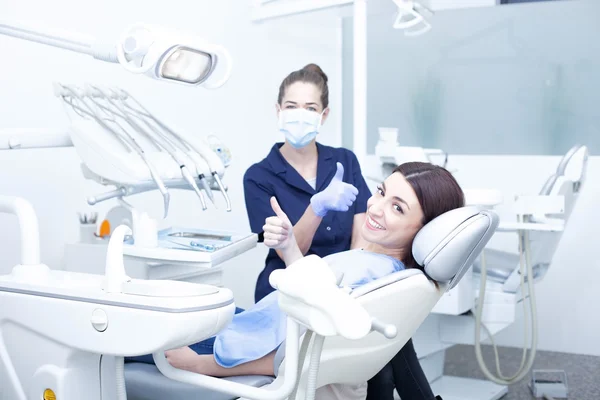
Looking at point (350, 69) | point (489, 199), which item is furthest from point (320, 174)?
point (350, 69)

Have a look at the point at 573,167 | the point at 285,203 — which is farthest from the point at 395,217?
the point at 573,167

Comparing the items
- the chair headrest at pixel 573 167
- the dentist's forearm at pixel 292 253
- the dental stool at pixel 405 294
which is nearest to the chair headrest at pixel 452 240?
the dental stool at pixel 405 294

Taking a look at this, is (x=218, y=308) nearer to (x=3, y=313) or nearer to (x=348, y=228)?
(x=3, y=313)

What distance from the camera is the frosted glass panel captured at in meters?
3.40

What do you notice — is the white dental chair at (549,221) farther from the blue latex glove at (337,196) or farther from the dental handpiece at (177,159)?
the dental handpiece at (177,159)

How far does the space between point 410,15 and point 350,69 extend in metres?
0.66

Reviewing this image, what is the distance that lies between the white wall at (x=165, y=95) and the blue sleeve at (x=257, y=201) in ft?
0.90

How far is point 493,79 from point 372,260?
2.17 metres

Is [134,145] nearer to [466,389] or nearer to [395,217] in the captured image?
[395,217]

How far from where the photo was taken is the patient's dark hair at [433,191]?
5.33 ft

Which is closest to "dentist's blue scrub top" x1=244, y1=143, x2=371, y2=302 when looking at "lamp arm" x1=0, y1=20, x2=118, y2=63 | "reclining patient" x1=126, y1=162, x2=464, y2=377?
"reclining patient" x1=126, y1=162, x2=464, y2=377

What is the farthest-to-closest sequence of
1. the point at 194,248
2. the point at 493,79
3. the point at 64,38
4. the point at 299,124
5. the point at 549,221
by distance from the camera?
the point at 493,79 < the point at 549,221 < the point at 299,124 < the point at 194,248 < the point at 64,38

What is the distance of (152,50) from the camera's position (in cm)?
142

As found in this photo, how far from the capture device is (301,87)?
2.17 m
